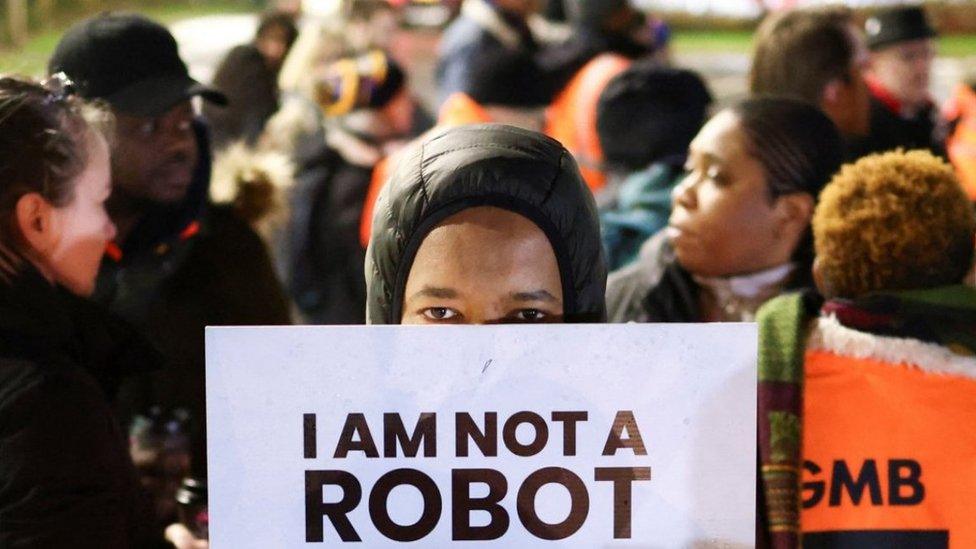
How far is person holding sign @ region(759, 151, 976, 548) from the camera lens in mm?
1979

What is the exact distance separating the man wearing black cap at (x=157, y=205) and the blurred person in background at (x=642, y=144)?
1158 millimetres

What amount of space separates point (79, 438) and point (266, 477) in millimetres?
422

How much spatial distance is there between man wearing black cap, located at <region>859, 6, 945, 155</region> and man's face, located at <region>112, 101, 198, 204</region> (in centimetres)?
298

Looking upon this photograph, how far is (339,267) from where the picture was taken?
489 cm

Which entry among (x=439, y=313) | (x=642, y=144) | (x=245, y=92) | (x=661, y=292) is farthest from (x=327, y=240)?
(x=439, y=313)

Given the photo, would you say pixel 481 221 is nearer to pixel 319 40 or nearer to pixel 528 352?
pixel 528 352

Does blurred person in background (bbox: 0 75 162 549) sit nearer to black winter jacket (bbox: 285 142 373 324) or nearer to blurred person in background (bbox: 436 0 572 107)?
black winter jacket (bbox: 285 142 373 324)

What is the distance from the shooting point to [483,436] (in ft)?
4.97

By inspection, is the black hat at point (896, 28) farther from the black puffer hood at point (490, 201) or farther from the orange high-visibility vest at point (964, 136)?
the black puffer hood at point (490, 201)

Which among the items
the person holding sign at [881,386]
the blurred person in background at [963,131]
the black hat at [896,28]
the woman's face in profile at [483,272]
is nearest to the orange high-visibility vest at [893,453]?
the person holding sign at [881,386]

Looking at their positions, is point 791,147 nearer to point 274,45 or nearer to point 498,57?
point 498,57

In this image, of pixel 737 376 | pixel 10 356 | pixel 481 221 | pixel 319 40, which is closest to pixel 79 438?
pixel 10 356

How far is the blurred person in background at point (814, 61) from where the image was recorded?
12.9ft

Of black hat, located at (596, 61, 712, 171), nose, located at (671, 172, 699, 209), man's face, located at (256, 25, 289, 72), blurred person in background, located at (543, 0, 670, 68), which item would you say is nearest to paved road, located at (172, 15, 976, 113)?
man's face, located at (256, 25, 289, 72)
